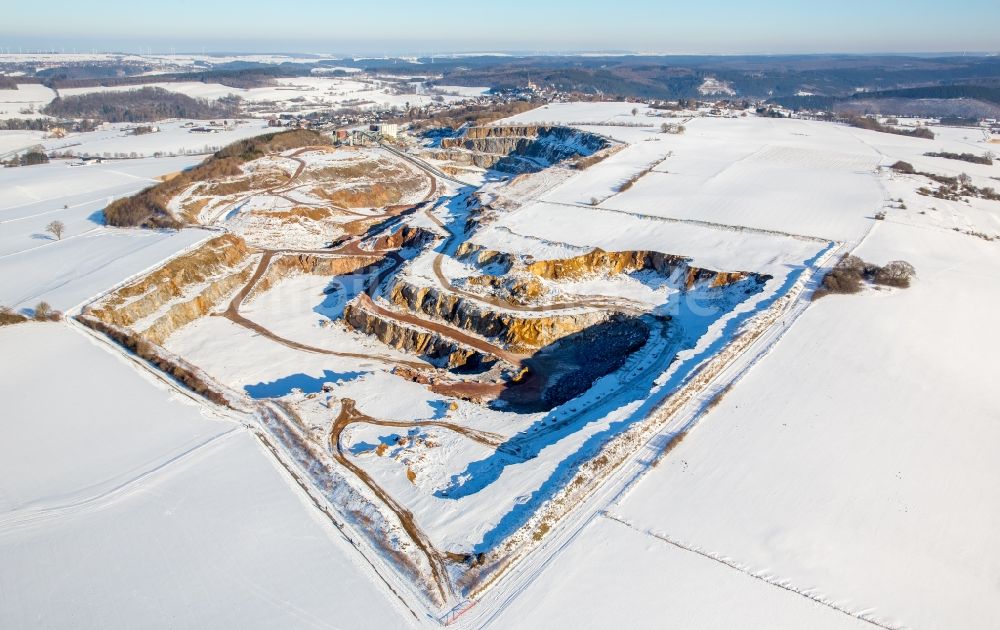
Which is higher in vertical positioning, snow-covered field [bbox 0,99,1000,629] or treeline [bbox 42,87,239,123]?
treeline [bbox 42,87,239,123]

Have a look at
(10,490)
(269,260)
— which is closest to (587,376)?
(10,490)

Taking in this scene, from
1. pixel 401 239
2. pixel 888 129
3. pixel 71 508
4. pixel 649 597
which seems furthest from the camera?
pixel 888 129

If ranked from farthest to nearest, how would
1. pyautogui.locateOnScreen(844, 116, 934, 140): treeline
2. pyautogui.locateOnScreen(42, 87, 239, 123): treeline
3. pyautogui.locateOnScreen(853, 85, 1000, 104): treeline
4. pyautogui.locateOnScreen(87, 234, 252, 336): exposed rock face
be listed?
pyautogui.locateOnScreen(42, 87, 239, 123): treeline < pyautogui.locateOnScreen(853, 85, 1000, 104): treeline < pyautogui.locateOnScreen(844, 116, 934, 140): treeline < pyautogui.locateOnScreen(87, 234, 252, 336): exposed rock face

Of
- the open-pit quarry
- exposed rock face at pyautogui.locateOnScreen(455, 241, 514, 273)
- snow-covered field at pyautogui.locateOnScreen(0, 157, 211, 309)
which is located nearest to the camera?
the open-pit quarry

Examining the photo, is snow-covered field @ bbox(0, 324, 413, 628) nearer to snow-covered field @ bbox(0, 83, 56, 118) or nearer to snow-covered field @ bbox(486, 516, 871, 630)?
snow-covered field @ bbox(486, 516, 871, 630)

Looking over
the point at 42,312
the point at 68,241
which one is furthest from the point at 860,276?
the point at 68,241

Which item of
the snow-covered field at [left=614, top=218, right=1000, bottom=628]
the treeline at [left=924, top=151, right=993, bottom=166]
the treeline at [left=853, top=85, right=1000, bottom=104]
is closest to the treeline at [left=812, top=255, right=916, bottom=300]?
the snow-covered field at [left=614, top=218, right=1000, bottom=628]

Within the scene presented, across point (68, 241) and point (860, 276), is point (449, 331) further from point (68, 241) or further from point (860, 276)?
point (68, 241)

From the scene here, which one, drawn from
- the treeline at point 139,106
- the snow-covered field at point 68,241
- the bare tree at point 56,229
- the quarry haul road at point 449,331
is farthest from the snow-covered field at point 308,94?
the quarry haul road at point 449,331
